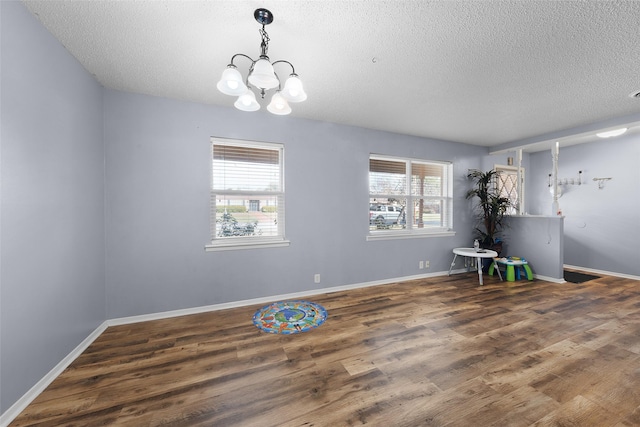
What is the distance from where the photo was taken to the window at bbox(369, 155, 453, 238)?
4.05 meters

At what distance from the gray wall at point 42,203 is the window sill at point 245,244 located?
109cm

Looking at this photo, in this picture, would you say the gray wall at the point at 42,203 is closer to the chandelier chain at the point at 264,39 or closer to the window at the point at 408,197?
the chandelier chain at the point at 264,39

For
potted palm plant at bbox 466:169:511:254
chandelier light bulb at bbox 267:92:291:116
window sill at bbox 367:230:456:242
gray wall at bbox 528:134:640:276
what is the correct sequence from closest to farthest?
1. chandelier light bulb at bbox 267:92:291:116
2. window sill at bbox 367:230:456:242
3. gray wall at bbox 528:134:640:276
4. potted palm plant at bbox 466:169:511:254

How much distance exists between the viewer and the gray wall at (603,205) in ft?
14.0

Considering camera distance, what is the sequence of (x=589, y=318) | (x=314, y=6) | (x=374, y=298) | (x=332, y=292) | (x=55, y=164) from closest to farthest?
(x=314, y=6)
(x=55, y=164)
(x=589, y=318)
(x=374, y=298)
(x=332, y=292)

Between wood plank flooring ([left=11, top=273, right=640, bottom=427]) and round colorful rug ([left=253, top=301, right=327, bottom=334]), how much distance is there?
0.34ft

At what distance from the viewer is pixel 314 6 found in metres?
1.52

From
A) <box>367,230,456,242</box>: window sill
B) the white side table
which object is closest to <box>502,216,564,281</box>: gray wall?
the white side table

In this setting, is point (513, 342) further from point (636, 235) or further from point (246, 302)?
point (636, 235)

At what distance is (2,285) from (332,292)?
305cm

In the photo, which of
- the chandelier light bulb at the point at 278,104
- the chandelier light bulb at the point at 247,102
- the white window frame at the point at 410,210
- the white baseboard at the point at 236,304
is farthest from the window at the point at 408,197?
the chandelier light bulb at the point at 247,102

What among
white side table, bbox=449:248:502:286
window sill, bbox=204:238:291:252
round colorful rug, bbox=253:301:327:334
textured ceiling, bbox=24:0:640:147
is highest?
textured ceiling, bbox=24:0:640:147

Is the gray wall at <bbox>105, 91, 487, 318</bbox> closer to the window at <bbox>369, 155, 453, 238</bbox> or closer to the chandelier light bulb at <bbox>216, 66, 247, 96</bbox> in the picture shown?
the window at <bbox>369, 155, 453, 238</bbox>

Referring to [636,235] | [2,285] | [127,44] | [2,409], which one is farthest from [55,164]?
[636,235]
